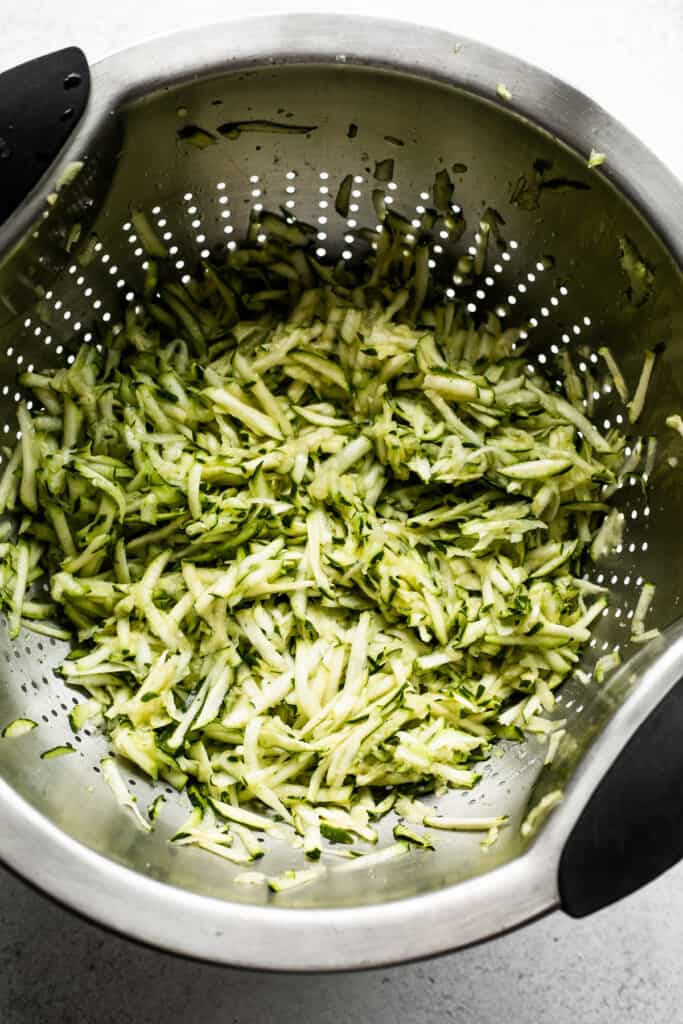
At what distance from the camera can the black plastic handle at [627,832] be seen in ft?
3.51

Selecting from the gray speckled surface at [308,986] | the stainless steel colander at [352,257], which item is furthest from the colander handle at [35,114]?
the gray speckled surface at [308,986]

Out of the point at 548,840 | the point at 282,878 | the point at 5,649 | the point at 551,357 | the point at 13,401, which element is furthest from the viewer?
the point at 551,357

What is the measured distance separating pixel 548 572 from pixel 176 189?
2.66 ft

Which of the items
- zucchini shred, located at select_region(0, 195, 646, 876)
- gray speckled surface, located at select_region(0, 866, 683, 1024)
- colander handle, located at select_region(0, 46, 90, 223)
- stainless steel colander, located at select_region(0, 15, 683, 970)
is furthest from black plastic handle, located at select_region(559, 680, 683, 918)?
colander handle, located at select_region(0, 46, 90, 223)

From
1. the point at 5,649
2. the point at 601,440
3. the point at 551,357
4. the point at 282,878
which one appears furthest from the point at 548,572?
the point at 5,649

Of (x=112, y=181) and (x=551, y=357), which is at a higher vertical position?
(x=112, y=181)

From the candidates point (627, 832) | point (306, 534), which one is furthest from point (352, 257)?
point (627, 832)

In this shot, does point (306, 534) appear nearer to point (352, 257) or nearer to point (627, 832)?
point (352, 257)

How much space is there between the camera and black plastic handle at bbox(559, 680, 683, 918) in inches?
42.1

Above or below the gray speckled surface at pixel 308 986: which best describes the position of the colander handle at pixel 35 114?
above

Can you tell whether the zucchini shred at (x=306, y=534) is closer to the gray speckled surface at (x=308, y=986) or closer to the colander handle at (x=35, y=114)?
the colander handle at (x=35, y=114)

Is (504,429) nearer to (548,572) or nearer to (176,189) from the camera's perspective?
(548,572)

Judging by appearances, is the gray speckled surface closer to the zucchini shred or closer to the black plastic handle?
the zucchini shred

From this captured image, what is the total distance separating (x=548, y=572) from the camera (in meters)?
1.49
